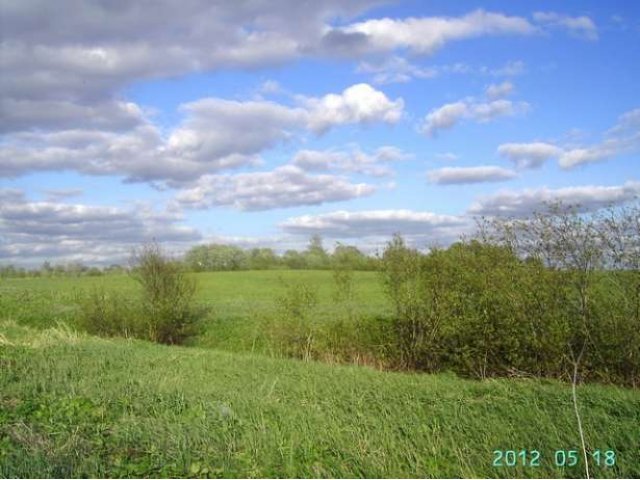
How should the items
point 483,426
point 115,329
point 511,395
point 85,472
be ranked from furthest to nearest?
1. point 115,329
2. point 511,395
3. point 483,426
4. point 85,472

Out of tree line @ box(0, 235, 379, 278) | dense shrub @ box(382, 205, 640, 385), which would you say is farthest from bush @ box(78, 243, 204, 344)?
tree line @ box(0, 235, 379, 278)

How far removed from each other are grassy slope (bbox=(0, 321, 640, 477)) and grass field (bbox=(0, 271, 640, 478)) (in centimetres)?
3

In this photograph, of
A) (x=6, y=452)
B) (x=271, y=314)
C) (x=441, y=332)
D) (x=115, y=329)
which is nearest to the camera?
(x=6, y=452)

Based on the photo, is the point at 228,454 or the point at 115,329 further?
the point at 115,329

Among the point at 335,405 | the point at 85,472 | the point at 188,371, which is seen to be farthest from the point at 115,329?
the point at 85,472

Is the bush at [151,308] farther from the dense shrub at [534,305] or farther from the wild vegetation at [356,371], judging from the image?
the dense shrub at [534,305]

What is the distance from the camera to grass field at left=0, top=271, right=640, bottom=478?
7531mm

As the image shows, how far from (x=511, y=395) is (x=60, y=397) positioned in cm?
905

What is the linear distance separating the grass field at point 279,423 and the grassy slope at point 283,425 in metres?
0.03

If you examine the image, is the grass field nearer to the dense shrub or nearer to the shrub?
the dense shrub

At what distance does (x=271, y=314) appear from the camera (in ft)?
89.0

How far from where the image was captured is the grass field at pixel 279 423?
7531 mm

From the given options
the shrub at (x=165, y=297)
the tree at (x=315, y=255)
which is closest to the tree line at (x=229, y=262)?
the tree at (x=315, y=255)

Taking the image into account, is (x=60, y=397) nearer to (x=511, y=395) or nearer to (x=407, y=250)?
(x=511, y=395)
